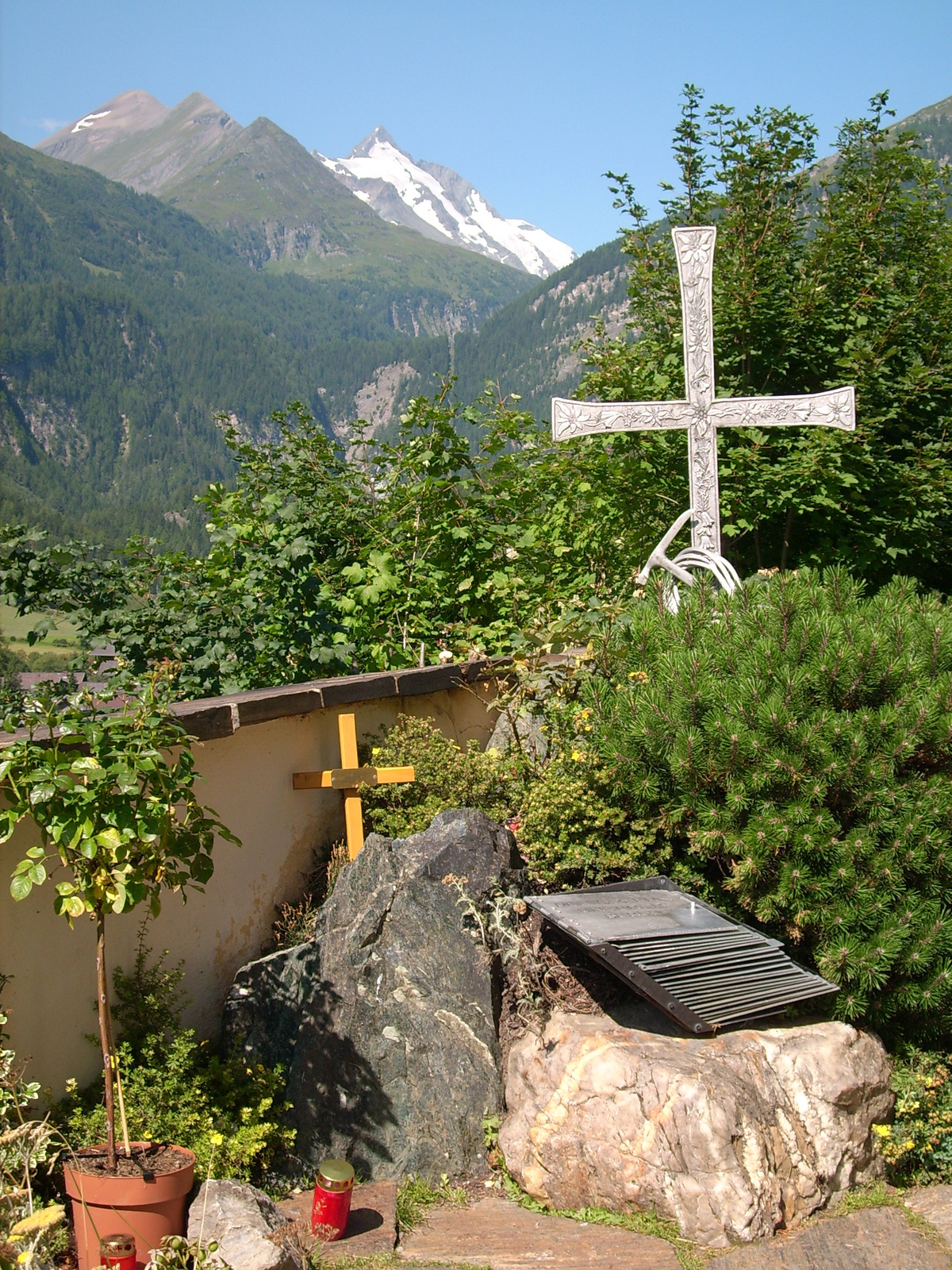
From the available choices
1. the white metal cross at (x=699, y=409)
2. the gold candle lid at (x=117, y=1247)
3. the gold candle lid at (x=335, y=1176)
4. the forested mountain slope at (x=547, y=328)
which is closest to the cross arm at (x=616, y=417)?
the white metal cross at (x=699, y=409)

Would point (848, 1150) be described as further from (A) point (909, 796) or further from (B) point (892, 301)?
(B) point (892, 301)

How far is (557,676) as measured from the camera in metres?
6.30

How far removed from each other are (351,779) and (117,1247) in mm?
2741

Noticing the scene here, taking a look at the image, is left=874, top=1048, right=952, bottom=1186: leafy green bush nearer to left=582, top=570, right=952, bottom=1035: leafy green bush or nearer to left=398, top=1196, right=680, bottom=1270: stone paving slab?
left=582, top=570, right=952, bottom=1035: leafy green bush

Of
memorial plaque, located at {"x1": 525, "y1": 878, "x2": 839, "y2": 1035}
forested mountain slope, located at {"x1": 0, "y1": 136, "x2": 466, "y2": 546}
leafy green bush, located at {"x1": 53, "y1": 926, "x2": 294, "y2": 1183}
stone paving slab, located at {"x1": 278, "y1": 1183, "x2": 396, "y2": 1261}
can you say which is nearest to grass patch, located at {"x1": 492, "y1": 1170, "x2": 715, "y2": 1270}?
stone paving slab, located at {"x1": 278, "y1": 1183, "x2": 396, "y2": 1261}

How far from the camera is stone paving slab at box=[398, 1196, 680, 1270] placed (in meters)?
3.82

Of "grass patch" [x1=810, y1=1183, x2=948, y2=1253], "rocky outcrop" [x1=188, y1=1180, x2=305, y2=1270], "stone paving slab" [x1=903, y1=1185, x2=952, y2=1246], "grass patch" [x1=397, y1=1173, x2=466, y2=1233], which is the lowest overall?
"stone paving slab" [x1=903, y1=1185, x2=952, y2=1246]

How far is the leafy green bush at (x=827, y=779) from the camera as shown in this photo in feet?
15.0

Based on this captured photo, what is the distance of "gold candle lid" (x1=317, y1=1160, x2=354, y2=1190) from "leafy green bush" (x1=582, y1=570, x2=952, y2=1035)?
202 centimetres

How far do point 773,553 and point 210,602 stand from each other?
5.07 m

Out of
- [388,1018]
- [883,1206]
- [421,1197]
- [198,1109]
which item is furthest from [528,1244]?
[883,1206]

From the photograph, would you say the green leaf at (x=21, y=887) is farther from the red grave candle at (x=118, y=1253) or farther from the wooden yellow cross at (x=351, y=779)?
the wooden yellow cross at (x=351, y=779)

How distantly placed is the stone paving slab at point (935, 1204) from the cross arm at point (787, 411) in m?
4.43

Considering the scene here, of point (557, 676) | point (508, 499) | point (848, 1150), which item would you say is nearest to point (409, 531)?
point (508, 499)
